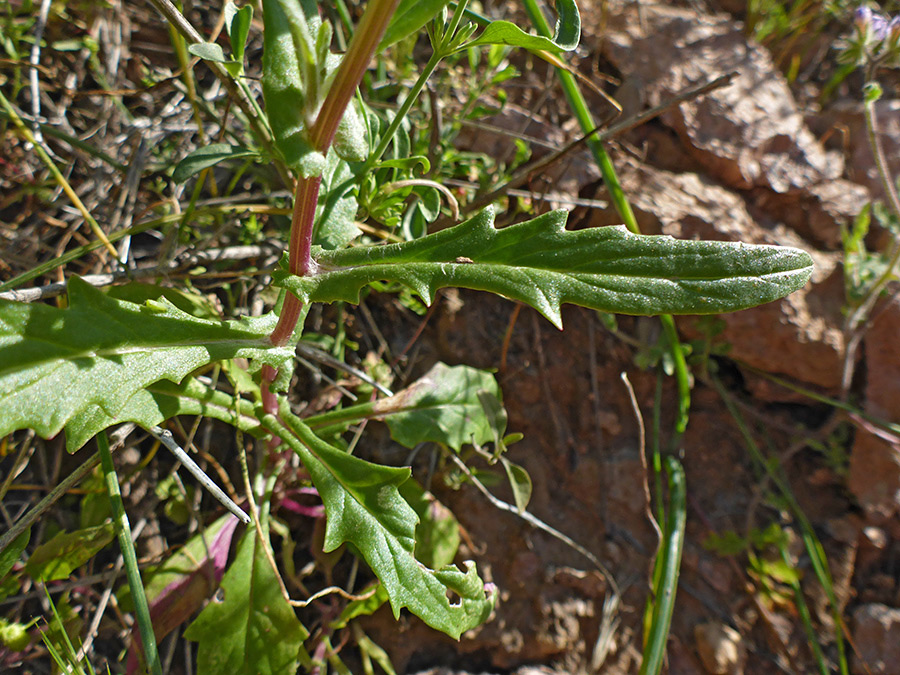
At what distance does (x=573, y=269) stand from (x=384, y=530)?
2.57 feet

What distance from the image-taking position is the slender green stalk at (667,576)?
1.90m

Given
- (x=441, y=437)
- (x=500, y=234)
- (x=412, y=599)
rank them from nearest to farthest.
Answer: (x=500, y=234) → (x=412, y=599) → (x=441, y=437)

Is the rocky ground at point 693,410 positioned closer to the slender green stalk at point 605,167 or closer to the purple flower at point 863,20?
the slender green stalk at point 605,167

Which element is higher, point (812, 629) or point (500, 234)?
point (500, 234)

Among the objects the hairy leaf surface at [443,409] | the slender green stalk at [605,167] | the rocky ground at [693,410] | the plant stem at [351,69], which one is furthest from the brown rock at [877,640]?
the plant stem at [351,69]

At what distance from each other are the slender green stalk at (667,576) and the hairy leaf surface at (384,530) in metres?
0.75

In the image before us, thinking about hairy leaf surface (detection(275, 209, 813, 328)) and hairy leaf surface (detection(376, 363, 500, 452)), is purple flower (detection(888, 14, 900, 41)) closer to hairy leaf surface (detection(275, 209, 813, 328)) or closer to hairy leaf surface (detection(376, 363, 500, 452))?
hairy leaf surface (detection(275, 209, 813, 328))

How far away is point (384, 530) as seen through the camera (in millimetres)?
1479

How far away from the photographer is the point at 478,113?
215cm

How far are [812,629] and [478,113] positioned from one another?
2.29m

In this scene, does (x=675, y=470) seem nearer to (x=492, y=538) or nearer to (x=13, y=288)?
(x=492, y=538)

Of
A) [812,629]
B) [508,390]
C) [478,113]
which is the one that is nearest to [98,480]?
[508,390]

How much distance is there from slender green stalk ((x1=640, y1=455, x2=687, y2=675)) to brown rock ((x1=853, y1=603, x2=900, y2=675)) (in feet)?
2.66

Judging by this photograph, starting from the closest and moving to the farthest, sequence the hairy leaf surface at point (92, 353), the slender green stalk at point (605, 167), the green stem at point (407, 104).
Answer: the hairy leaf surface at point (92, 353), the green stem at point (407, 104), the slender green stalk at point (605, 167)
